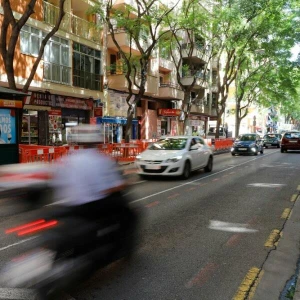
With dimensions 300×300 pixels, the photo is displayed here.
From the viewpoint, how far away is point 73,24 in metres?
22.2

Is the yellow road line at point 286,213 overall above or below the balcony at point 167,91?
below

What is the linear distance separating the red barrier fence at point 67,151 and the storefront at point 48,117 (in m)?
4.81

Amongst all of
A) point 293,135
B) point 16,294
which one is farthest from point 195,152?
point 293,135

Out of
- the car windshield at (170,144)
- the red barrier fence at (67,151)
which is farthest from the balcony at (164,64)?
the car windshield at (170,144)

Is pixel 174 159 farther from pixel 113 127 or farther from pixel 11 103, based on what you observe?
pixel 113 127

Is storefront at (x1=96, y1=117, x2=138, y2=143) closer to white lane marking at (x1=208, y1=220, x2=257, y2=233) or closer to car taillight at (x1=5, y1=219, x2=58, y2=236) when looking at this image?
white lane marking at (x1=208, y1=220, x2=257, y2=233)

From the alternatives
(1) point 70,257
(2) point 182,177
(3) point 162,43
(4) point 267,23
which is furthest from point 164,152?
(4) point 267,23

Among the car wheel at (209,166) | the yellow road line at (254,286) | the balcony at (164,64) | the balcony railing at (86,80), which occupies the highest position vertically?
the balcony at (164,64)

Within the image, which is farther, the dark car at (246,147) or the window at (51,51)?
the dark car at (246,147)

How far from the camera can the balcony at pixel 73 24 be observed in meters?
20.3

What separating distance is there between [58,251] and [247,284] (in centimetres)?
205

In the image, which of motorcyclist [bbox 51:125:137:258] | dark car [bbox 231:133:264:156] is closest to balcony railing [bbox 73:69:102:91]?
dark car [bbox 231:133:264:156]

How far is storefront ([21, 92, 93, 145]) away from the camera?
65.8 ft

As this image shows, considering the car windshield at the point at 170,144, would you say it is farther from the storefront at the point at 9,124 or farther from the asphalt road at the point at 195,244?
the storefront at the point at 9,124
